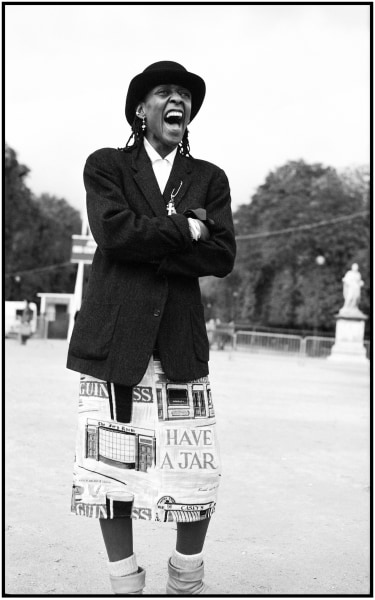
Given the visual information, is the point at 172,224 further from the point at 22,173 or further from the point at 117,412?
the point at 22,173

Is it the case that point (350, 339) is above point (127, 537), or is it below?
below

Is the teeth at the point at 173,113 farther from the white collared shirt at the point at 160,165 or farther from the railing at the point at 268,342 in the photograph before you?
the railing at the point at 268,342

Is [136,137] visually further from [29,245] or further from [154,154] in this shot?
[29,245]

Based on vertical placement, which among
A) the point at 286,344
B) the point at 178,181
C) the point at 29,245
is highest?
the point at 29,245

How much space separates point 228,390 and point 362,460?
19.1 ft

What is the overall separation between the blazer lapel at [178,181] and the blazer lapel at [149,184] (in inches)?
1.9

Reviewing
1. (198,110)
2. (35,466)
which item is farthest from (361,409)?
(198,110)

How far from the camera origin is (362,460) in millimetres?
6762

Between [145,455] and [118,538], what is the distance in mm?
312

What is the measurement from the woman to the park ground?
0.66 metres

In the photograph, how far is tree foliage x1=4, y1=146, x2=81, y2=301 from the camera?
149ft

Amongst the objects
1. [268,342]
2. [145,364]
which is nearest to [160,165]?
[145,364]

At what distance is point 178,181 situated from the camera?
2.90 meters

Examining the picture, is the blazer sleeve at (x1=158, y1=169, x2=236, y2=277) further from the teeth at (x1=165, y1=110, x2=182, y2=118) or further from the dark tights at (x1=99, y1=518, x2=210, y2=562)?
the dark tights at (x1=99, y1=518, x2=210, y2=562)
